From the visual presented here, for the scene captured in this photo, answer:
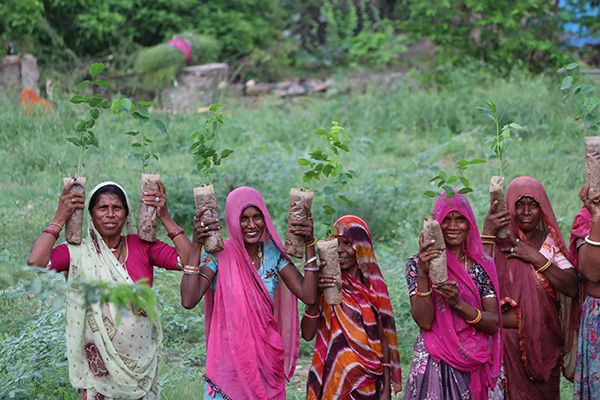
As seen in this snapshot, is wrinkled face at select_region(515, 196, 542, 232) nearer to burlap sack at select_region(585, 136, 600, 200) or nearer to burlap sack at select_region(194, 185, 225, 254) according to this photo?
burlap sack at select_region(585, 136, 600, 200)

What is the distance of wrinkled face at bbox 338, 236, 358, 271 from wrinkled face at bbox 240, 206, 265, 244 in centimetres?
52

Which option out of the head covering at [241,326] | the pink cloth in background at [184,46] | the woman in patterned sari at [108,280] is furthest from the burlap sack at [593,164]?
the pink cloth in background at [184,46]

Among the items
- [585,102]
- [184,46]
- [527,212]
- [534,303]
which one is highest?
[184,46]

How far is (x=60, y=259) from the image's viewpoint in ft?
11.9

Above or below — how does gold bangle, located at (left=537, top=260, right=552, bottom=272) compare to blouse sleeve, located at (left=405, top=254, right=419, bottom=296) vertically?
above

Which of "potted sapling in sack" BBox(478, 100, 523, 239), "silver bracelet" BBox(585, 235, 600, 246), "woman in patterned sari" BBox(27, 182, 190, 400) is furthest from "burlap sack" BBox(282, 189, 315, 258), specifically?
"silver bracelet" BBox(585, 235, 600, 246)

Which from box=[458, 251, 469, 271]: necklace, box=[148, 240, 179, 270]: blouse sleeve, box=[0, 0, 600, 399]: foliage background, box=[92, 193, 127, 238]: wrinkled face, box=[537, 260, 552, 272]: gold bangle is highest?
box=[0, 0, 600, 399]: foliage background

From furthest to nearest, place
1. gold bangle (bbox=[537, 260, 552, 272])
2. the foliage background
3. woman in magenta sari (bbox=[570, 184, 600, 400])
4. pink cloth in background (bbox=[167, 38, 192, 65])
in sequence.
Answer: pink cloth in background (bbox=[167, 38, 192, 65]) < the foliage background < gold bangle (bbox=[537, 260, 552, 272]) < woman in magenta sari (bbox=[570, 184, 600, 400])

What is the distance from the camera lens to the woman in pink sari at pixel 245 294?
3.66 meters

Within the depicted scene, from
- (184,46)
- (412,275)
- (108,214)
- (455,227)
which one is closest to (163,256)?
(108,214)

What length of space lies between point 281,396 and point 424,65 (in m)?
12.5

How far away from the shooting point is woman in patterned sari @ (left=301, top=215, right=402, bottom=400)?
389 cm

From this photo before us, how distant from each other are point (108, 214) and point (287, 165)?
5079 mm

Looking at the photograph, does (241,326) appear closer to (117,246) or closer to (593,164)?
(117,246)
